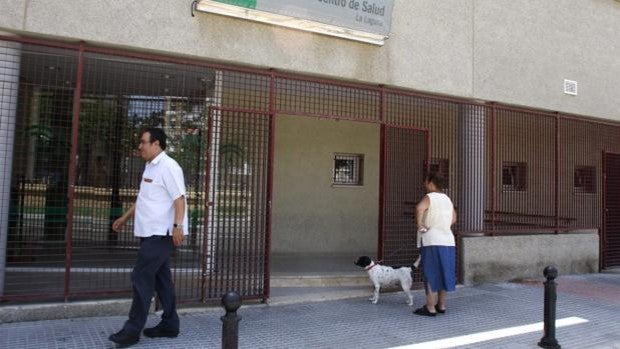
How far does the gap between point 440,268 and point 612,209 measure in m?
6.62

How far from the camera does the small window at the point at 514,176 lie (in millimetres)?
9820

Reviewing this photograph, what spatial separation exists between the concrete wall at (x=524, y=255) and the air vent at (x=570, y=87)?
8.95ft

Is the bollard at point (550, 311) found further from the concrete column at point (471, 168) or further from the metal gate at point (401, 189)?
the concrete column at point (471, 168)

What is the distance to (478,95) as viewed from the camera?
8656 millimetres

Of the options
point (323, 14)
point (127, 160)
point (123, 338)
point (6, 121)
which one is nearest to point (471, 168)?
point (323, 14)

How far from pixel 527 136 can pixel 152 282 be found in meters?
7.80

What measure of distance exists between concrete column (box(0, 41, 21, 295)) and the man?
168 centimetres

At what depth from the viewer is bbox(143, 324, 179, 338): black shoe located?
498 centimetres

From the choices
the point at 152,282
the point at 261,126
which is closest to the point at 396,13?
the point at 261,126

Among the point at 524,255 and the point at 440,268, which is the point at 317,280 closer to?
the point at 440,268

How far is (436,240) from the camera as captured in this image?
6.38 metres

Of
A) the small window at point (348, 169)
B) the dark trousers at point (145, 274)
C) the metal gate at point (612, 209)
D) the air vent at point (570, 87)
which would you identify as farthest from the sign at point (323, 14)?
the metal gate at point (612, 209)

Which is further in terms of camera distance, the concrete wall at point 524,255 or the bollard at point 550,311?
the concrete wall at point 524,255

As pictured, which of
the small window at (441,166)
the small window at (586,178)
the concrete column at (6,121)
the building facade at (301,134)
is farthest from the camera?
the small window at (586,178)
